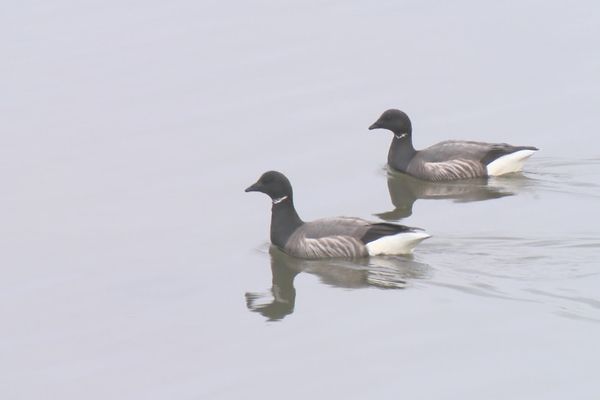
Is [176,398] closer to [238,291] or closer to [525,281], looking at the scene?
[238,291]

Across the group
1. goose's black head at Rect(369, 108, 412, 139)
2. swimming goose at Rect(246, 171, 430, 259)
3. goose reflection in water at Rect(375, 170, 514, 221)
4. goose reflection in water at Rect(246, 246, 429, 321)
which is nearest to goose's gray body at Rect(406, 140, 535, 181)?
goose reflection in water at Rect(375, 170, 514, 221)

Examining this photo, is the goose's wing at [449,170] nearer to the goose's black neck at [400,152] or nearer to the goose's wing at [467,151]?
the goose's wing at [467,151]

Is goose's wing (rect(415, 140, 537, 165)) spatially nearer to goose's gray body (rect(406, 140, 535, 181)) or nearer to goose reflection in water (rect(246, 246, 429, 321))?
goose's gray body (rect(406, 140, 535, 181))

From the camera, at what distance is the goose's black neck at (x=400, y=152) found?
74.3ft

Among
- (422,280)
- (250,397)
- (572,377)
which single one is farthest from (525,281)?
(250,397)

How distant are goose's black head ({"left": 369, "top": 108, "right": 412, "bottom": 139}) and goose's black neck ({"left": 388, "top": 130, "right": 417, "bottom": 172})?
0.04 meters

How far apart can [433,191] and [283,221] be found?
3655mm

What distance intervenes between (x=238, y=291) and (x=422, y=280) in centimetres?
223

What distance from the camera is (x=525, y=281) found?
1703 cm

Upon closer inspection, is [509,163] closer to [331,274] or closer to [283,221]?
[283,221]

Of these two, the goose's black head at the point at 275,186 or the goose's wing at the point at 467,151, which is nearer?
the goose's black head at the point at 275,186

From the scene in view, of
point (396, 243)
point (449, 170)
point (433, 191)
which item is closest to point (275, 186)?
point (396, 243)

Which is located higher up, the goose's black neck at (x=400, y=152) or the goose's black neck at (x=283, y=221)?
the goose's black neck at (x=400, y=152)

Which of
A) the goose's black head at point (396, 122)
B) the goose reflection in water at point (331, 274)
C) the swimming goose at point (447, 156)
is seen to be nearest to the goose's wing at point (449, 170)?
the swimming goose at point (447, 156)
